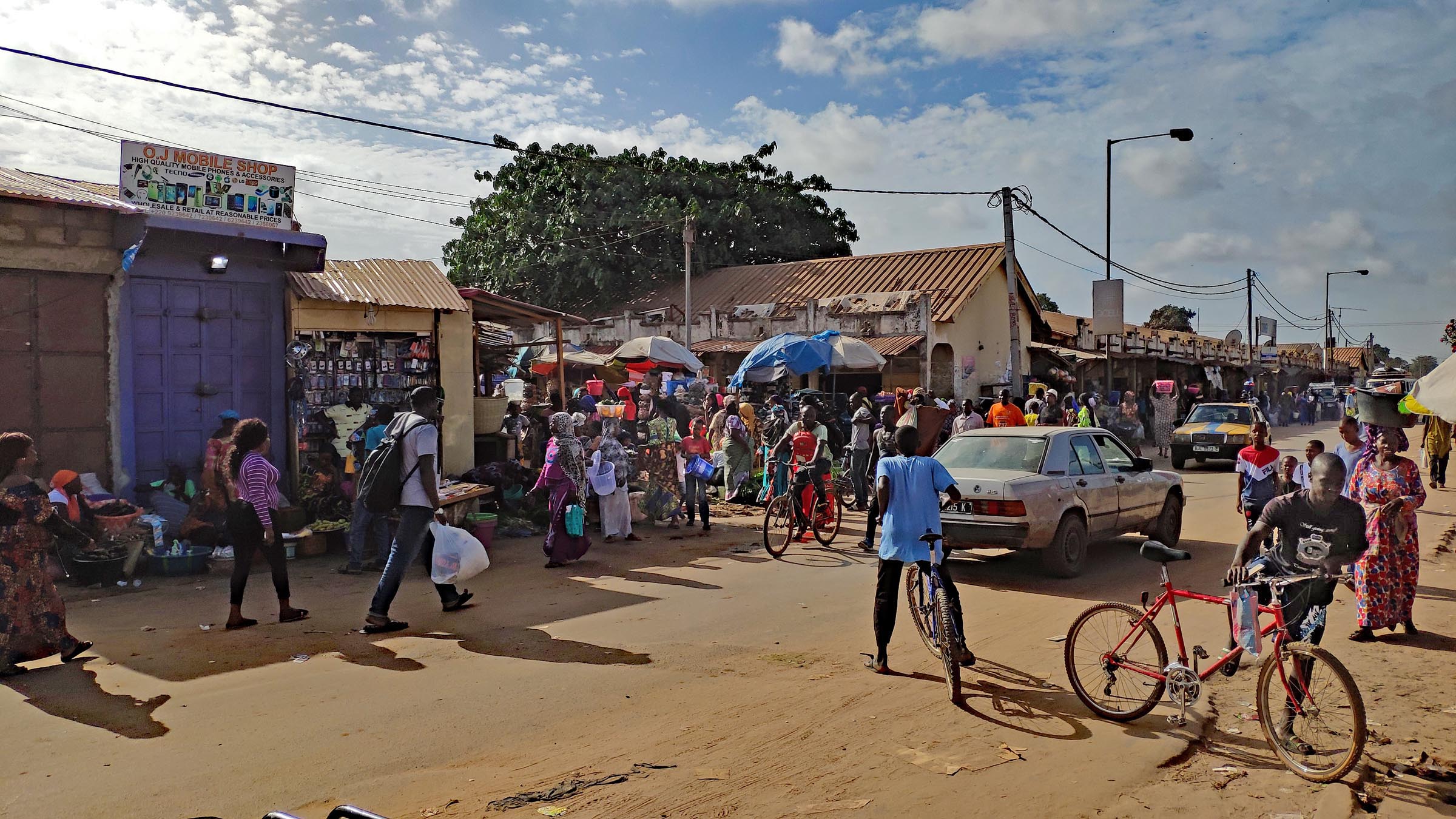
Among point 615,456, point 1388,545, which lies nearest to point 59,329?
point 615,456

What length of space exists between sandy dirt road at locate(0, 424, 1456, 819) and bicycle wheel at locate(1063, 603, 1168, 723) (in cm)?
11

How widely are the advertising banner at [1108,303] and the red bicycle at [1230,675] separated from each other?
19.3m

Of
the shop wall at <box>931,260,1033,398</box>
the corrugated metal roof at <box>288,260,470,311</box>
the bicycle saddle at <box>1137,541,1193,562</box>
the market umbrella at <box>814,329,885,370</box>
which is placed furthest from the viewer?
the shop wall at <box>931,260,1033,398</box>

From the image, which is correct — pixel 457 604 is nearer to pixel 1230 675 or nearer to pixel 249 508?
pixel 249 508

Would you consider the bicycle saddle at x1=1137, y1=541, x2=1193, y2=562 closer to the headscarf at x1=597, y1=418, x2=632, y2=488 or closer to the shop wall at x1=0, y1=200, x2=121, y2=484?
the headscarf at x1=597, y1=418, x2=632, y2=488

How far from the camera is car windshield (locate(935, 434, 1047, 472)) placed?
934 centimetres

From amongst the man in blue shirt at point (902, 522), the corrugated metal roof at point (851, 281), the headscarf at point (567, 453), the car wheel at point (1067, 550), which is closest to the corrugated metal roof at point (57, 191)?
the headscarf at point (567, 453)

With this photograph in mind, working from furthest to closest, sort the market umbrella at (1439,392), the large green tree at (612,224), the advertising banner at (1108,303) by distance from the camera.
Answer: the large green tree at (612,224) → the advertising banner at (1108,303) → the market umbrella at (1439,392)

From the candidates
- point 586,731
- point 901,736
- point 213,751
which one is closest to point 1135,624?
point 901,736

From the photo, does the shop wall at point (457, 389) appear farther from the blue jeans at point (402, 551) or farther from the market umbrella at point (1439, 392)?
the market umbrella at point (1439, 392)

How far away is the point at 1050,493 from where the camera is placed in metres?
8.91

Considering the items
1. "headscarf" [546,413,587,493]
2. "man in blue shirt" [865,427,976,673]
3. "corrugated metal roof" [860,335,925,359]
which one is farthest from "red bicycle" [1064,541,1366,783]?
"corrugated metal roof" [860,335,925,359]

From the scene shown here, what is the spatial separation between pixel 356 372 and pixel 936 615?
8938 millimetres

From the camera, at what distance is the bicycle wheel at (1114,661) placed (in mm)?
5176
